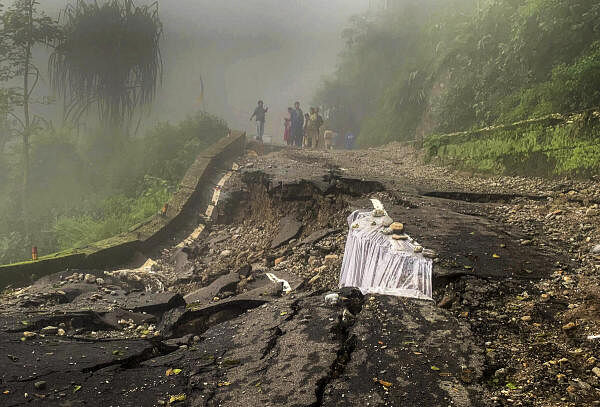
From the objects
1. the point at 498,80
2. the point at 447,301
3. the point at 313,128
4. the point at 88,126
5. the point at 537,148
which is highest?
the point at 498,80

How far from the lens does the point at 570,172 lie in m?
6.46

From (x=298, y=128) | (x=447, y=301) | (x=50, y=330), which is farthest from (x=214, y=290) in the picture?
(x=298, y=128)

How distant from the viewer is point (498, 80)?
1002 cm

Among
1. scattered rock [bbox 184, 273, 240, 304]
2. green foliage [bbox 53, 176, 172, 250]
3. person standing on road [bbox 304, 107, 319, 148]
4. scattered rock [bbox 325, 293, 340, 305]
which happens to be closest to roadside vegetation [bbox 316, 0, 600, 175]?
person standing on road [bbox 304, 107, 319, 148]

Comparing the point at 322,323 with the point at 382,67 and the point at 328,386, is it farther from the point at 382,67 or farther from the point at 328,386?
the point at 382,67

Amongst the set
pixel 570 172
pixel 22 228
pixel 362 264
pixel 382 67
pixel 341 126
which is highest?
pixel 382 67

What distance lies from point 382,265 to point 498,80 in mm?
7330

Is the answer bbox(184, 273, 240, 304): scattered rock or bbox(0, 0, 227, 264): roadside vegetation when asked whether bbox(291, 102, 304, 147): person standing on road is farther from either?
bbox(184, 273, 240, 304): scattered rock

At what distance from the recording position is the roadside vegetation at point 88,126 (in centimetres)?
1354

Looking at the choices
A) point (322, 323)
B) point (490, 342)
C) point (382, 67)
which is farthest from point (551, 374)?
point (382, 67)

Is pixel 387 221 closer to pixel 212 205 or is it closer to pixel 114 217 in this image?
pixel 212 205

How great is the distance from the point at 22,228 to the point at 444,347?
540 inches

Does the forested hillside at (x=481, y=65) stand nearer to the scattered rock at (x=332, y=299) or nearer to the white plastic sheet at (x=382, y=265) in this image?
the white plastic sheet at (x=382, y=265)

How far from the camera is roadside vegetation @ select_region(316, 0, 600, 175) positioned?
278 inches
